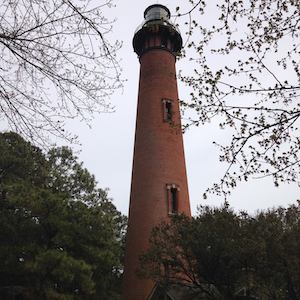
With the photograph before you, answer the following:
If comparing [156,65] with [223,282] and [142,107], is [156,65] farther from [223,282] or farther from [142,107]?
[223,282]

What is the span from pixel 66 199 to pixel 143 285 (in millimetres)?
4641

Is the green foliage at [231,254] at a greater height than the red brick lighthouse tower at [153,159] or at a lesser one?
lesser

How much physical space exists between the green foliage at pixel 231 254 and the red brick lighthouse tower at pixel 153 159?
1.91 metres

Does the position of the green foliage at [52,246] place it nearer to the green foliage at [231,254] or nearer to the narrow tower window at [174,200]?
the green foliage at [231,254]

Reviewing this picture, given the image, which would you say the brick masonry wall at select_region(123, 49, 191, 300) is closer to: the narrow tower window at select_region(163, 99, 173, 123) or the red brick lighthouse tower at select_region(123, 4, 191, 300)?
the red brick lighthouse tower at select_region(123, 4, 191, 300)

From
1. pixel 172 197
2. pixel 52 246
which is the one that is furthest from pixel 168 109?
pixel 52 246

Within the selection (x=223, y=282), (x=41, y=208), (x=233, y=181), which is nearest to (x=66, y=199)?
(x=41, y=208)

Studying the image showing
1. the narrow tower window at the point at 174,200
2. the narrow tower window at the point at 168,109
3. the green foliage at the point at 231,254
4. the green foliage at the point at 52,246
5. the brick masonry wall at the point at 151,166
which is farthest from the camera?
the narrow tower window at the point at 168,109

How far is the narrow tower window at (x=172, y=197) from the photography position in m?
18.5

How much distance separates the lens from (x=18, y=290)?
16.9m

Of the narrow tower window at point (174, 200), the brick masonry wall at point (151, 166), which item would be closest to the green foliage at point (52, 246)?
the brick masonry wall at point (151, 166)

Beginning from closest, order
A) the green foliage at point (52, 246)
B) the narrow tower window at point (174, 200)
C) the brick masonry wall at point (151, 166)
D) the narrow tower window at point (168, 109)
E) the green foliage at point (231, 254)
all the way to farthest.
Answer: the green foliage at point (231, 254)
the green foliage at point (52, 246)
the brick masonry wall at point (151, 166)
the narrow tower window at point (174, 200)
the narrow tower window at point (168, 109)

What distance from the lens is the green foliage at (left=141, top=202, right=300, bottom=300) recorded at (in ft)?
43.4

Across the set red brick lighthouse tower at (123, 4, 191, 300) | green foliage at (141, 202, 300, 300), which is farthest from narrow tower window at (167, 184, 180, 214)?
green foliage at (141, 202, 300, 300)
